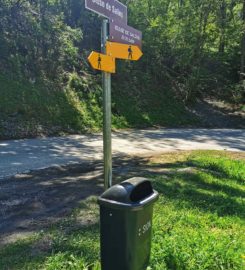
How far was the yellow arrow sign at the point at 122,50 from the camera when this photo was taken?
3893mm

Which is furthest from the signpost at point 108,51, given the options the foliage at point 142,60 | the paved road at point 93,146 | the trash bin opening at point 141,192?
the foliage at point 142,60

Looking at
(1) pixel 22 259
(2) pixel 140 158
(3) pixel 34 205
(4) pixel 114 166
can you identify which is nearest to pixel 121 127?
(2) pixel 140 158

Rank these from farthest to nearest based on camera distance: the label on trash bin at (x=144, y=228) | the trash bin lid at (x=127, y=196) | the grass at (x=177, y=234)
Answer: the grass at (x=177, y=234) → the label on trash bin at (x=144, y=228) → the trash bin lid at (x=127, y=196)

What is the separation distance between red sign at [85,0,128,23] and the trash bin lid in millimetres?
1800

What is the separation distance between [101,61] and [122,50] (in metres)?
0.39

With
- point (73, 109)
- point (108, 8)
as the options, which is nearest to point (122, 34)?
point (108, 8)

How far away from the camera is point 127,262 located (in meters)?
2.64

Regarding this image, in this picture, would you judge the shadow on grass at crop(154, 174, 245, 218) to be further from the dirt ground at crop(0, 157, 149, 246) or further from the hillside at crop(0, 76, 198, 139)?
the hillside at crop(0, 76, 198, 139)

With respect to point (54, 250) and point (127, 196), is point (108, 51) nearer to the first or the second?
point (127, 196)

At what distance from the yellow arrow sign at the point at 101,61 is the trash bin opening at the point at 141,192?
1436 mm

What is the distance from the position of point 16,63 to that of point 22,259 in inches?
571

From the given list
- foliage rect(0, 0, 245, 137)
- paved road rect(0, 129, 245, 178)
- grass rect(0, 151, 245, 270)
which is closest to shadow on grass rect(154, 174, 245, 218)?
grass rect(0, 151, 245, 270)

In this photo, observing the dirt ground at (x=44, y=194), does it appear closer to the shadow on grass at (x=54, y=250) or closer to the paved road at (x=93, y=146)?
the shadow on grass at (x=54, y=250)

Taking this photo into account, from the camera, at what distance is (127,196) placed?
255 cm
